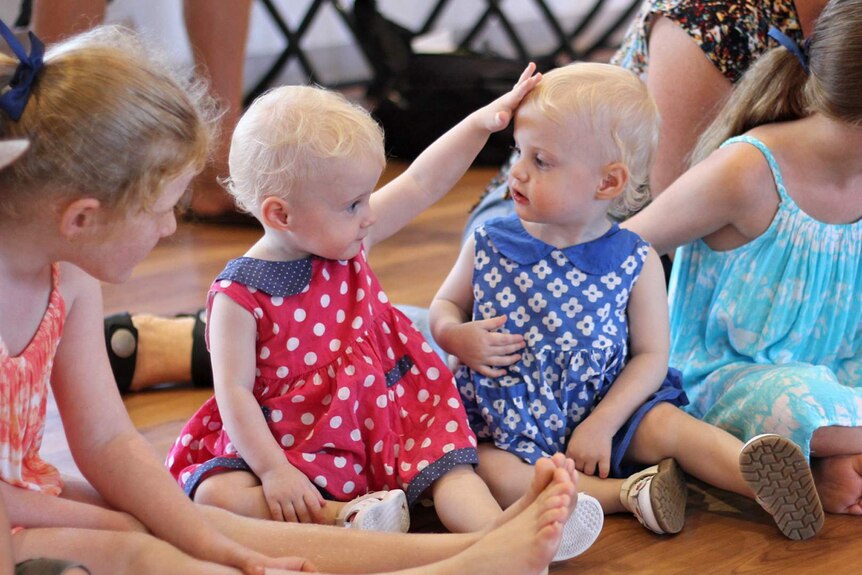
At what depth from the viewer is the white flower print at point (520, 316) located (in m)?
1.44

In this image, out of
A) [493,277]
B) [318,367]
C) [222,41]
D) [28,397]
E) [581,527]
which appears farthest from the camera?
[222,41]

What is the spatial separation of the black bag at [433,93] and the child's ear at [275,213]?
1.94m

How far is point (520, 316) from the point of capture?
144 centimetres

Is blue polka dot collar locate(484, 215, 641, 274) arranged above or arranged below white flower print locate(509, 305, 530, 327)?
above

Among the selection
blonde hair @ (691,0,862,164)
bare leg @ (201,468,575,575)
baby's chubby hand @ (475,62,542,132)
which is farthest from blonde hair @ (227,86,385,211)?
blonde hair @ (691,0,862,164)

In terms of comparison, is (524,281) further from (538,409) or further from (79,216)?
(79,216)

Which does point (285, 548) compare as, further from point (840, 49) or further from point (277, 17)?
point (277, 17)

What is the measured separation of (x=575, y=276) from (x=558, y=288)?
3 centimetres

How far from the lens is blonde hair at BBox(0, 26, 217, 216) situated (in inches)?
40.8

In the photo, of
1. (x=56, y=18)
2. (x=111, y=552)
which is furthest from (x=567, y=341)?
(x=56, y=18)

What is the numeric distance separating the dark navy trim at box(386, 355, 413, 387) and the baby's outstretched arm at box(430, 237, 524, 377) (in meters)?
0.05

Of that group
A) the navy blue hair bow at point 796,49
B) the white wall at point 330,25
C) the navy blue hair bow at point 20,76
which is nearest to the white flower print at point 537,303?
the navy blue hair bow at point 796,49

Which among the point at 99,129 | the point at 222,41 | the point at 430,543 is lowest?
the point at 430,543

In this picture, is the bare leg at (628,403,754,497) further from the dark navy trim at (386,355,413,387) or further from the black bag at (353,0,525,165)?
the black bag at (353,0,525,165)
